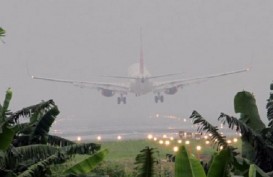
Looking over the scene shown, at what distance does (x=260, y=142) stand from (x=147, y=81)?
102m

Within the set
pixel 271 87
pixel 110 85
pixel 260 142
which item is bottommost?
pixel 260 142

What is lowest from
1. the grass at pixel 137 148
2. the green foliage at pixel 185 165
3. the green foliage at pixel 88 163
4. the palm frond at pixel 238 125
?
the green foliage at pixel 185 165

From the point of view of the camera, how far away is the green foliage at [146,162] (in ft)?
29.2

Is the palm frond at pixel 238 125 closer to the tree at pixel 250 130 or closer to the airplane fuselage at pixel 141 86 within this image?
the tree at pixel 250 130

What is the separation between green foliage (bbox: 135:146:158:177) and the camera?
8906mm

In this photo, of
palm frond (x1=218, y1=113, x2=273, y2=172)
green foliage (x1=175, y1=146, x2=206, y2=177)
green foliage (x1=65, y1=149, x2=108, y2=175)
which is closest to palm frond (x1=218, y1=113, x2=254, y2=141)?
palm frond (x1=218, y1=113, x2=273, y2=172)

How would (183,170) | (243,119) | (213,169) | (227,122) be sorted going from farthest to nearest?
(243,119) → (227,122) → (213,169) → (183,170)

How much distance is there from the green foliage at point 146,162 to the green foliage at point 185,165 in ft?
3.47

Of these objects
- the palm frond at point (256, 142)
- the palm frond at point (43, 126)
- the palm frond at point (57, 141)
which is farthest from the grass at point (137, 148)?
the palm frond at point (43, 126)

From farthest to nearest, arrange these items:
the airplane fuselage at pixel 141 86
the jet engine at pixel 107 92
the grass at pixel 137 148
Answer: the airplane fuselage at pixel 141 86, the jet engine at pixel 107 92, the grass at pixel 137 148

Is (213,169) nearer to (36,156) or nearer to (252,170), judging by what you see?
(252,170)

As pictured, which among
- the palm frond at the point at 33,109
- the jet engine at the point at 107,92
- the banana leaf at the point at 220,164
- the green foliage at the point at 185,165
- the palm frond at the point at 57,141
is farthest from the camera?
the jet engine at the point at 107,92

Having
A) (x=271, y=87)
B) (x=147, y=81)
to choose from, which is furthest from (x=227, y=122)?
(x=147, y=81)

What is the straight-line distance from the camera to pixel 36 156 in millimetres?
12727
